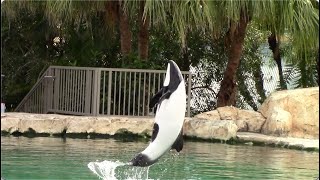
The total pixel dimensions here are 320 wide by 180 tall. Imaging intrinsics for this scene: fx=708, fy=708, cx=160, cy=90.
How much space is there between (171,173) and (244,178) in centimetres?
100

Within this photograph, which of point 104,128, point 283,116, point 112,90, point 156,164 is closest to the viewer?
point 156,164

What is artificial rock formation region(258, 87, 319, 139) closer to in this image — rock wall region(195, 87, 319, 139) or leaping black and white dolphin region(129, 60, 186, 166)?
rock wall region(195, 87, 319, 139)

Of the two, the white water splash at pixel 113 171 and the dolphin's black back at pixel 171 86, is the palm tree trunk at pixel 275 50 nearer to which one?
the white water splash at pixel 113 171

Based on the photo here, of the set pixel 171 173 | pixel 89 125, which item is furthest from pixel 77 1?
pixel 171 173

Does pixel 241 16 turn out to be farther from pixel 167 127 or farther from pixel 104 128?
pixel 167 127

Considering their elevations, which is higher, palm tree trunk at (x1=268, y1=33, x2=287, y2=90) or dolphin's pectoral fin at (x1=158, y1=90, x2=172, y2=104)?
palm tree trunk at (x1=268, y1=33, x2=287, y2=90)

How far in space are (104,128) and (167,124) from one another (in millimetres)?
7231

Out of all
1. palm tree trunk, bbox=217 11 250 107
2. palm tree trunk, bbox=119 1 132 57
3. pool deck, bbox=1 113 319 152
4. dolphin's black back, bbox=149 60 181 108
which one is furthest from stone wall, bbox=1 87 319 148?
dolphin's black back, bbox=149 60 181 108

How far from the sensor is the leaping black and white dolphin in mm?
5266

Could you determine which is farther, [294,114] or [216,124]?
[294,114]

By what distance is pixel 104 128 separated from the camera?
1246 centimetres

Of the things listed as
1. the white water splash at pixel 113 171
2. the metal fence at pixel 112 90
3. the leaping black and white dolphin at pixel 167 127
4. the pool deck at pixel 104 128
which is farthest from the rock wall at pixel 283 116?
the leaping black and white dolphin at pixel 167 127

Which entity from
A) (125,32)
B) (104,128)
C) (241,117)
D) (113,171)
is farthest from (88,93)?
(113,171)

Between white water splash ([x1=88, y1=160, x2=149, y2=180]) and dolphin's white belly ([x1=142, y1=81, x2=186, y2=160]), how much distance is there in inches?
53.2
